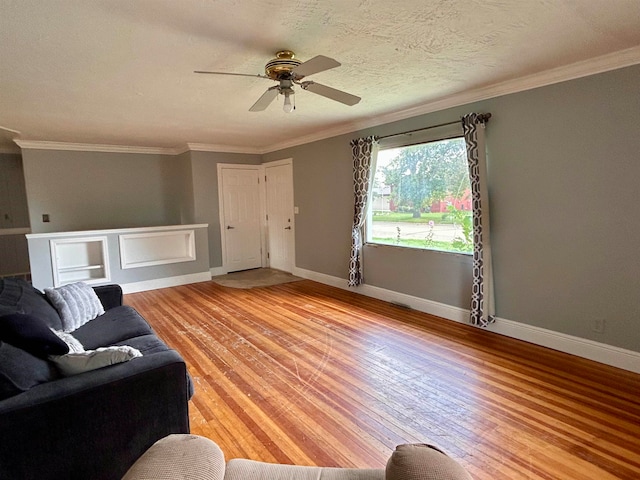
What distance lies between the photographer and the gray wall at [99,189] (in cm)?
562

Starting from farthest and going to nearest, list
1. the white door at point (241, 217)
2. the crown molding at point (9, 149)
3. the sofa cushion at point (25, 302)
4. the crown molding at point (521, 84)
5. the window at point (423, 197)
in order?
the white door at point (241, 217)
the crown molding at point (9, 149)
the window at point (423, 197)
the crown molding at point (521, 84)
the sofa cushion at point (25, 302)

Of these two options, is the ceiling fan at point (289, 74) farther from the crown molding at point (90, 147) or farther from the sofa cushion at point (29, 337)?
the crown molding at point (90, 147)

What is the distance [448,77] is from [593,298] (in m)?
2.22

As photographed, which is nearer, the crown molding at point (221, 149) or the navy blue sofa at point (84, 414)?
the navy blue sofa at point (84, 414)

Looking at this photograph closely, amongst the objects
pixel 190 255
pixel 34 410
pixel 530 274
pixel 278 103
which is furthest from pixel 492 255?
pixel 190 255

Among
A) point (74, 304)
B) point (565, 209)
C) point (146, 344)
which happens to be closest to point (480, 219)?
point (565, 209)

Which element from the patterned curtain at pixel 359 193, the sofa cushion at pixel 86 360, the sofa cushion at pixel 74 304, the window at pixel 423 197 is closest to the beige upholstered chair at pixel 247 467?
the sofa cushion at pixel 86 360

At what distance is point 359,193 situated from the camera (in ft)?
15.6

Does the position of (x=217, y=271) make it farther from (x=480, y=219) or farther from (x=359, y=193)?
(x=480, y=219)

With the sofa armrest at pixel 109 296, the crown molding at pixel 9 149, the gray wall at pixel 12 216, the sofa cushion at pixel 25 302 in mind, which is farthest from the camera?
the gray wall at pixel 12 216

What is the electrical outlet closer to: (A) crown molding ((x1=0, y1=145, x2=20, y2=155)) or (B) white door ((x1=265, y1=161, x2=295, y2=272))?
(B) white door ((x1=265, y1=161, x2=295, y2=272))

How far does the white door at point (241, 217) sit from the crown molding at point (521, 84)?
2.61 meters

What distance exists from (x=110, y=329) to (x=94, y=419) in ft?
3.97

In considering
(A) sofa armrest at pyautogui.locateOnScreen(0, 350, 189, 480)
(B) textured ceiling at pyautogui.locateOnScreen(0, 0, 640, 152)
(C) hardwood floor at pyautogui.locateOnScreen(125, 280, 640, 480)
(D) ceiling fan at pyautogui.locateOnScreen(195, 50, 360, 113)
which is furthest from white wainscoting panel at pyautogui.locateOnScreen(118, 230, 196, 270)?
(A) sofa armrest at pyautogui.locateOnScreen(0, 350, 189, 480)
